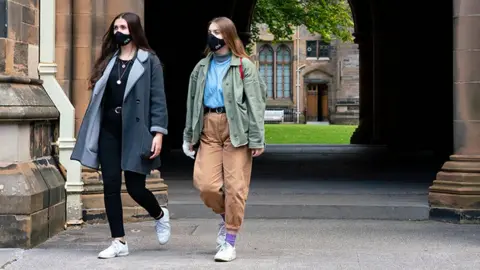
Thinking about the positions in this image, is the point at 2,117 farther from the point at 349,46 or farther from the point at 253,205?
the point at 349,46

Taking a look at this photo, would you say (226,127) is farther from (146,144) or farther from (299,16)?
(299,16)

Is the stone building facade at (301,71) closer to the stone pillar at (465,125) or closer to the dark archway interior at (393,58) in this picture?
the dark archway interior at (393,58)

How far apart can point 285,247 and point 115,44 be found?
7.29ft

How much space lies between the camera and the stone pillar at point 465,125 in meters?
8.15

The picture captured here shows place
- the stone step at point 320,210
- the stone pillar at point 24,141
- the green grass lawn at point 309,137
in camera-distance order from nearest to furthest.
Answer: the stone pillar at point 24,141, the stone step at point 320,210, the green grass lawn at point 309,137

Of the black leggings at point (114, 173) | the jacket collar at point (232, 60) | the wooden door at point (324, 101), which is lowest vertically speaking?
the black leggings at point (114, 173)

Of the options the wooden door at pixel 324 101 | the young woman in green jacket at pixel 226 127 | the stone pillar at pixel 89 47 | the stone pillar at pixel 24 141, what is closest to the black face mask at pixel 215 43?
the young woman in green jacket at pixel 226 127

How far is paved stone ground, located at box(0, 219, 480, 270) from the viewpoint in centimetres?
598

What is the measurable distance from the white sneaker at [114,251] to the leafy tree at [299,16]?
89.4 feet

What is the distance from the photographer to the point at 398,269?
5.78m

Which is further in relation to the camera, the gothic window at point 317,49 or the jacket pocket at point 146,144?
the gothic window at point 317,49

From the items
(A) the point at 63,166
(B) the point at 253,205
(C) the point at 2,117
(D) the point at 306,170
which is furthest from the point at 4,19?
(D) the point at 306,170

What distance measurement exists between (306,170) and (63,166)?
6240 mm

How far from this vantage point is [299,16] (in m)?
33.6
